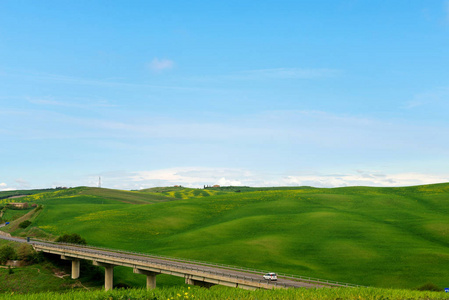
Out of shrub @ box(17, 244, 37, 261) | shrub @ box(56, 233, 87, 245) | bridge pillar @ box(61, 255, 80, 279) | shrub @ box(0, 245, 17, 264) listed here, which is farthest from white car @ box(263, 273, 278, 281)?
shrub @ box(56, 233, 87, 245)

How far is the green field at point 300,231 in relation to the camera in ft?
258

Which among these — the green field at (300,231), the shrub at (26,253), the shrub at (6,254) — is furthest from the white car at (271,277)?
the shrub at (6,254)

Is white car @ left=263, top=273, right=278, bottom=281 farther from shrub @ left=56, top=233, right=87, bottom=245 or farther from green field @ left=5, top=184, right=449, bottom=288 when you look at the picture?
shrub @ left=56, top=233, right=87, bottom=245

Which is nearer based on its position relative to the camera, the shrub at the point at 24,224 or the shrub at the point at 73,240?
the shrub at the point at 73,240

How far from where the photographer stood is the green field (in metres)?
78.8

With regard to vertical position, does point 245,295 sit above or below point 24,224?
above

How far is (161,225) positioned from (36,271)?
48712 mm

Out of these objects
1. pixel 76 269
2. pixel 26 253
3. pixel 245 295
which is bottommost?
pixel 76 269

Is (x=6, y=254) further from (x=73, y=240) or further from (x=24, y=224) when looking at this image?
(x=24, y=224)

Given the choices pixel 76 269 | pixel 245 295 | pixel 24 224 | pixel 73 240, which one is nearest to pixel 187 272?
pixel 76 269

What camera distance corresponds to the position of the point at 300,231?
352 ft

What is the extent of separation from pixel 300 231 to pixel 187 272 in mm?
53936

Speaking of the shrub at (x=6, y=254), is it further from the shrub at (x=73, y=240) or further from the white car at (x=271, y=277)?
the white car at (x=271, y=277)

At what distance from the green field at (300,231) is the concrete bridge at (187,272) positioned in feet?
24.7
